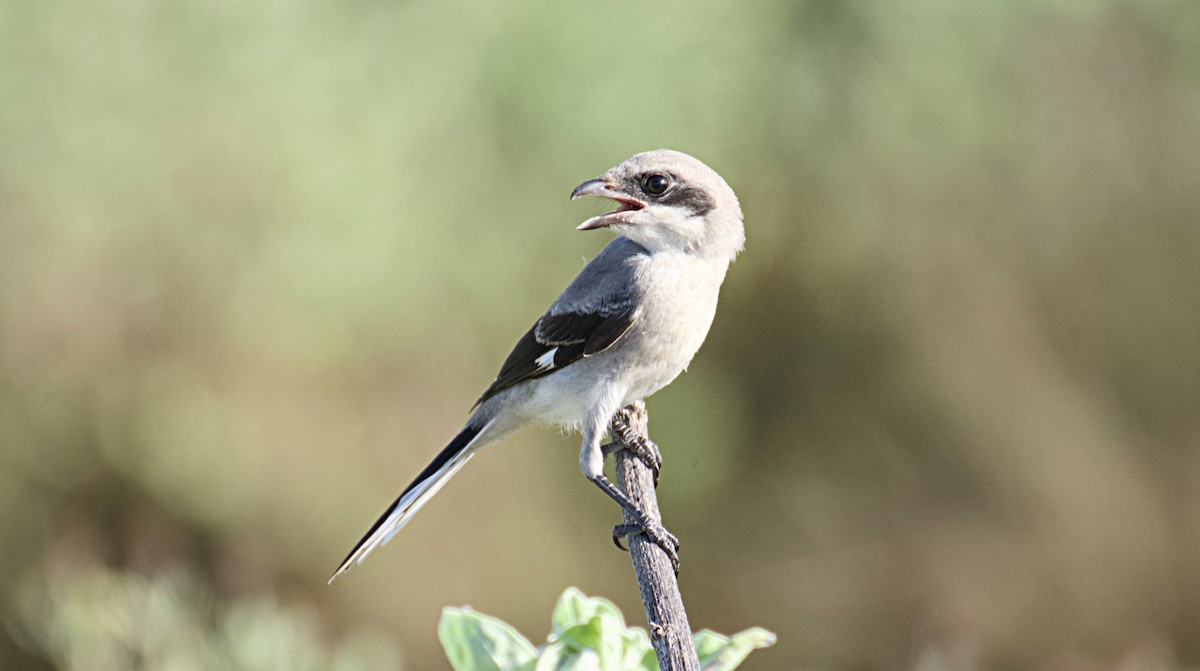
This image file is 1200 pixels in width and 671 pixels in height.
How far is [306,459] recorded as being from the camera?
236 inches

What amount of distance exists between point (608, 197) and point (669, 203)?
183mm

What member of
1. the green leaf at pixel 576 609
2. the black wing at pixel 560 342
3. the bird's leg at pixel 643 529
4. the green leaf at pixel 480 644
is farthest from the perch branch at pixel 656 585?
the black wing at pixel 560 342

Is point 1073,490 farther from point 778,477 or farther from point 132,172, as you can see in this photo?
point 132,172

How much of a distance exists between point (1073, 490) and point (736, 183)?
2.37 m

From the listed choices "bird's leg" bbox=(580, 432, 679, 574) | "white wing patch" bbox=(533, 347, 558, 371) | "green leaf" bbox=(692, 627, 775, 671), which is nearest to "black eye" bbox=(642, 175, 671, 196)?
"white wing patch" bbox=(533, 347, 558, 371)

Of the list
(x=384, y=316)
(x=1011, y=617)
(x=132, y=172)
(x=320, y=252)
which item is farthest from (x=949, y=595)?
(x=132, y=172)

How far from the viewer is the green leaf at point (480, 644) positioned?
1717 mm

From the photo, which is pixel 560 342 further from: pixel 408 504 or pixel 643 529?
pixel 643 529

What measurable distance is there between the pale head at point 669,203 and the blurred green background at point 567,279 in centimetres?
296

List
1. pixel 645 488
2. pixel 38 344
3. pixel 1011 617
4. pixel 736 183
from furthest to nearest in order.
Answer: pixel 736 183
pixel 1011 617
pixel 38 344
pixel 645 488

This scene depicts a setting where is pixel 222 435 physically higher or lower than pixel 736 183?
lower

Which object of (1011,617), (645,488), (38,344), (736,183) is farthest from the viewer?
Result: (736,183)

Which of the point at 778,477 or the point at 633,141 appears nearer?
the point at 633,141

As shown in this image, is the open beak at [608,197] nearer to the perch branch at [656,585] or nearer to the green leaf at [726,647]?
the perch branch at [656,585]
